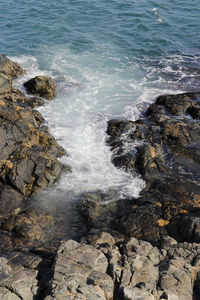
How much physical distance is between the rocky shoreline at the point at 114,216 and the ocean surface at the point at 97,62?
109 centimetres

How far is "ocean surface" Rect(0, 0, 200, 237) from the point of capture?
21203mm

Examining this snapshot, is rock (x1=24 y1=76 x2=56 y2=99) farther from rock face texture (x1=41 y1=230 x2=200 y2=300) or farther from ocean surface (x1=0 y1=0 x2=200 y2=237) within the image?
rock face texture (x1=41 y1=230 x2=200 y2=300)

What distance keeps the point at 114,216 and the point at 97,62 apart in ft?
71.4

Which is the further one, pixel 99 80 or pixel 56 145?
pixel 99 80

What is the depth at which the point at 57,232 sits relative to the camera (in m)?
16.3

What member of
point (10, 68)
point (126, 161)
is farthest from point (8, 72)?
point (126, 161)

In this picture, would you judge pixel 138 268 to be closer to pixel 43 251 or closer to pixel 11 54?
pixel 43 251

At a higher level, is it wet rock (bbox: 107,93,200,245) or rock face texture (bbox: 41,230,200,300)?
rock face texture (bbox: 41,230,200,300)

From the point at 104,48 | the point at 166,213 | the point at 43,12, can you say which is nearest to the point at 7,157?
the point at 166,213

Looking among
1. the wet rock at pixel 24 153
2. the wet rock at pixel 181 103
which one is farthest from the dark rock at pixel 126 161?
the wet rock at pixel 181 103

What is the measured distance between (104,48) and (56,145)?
20006 mm

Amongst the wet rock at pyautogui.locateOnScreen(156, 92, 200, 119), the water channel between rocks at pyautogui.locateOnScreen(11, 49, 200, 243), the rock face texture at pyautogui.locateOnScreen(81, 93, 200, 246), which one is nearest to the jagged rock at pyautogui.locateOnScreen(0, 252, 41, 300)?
the water channel between rocks at pyautogui.locateOnScreen(11, 49, 200, 243)

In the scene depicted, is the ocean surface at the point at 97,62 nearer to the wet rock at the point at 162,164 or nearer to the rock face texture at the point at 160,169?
the rock face texture at the point at 160,169

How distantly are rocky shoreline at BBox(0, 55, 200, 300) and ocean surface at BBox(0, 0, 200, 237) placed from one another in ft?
3.56
